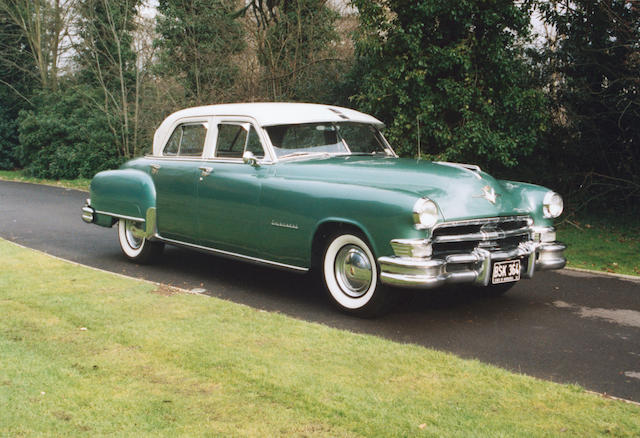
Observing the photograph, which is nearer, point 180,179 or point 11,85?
point 180,179

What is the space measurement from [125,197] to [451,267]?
4577mm

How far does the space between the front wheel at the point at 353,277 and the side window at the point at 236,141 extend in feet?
4.82

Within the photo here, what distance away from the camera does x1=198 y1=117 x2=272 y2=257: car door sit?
22.9 feet

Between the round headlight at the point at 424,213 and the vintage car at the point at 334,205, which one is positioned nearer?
the round headlight at the point at 424,213

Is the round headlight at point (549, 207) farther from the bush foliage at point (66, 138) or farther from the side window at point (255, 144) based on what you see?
the bush foliage at point (66, 138)

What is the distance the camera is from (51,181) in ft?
81.9

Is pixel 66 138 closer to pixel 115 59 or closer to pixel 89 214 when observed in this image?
pixel 115 59

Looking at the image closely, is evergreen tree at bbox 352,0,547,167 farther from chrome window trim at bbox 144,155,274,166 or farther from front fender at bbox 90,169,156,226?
front fender at bbox 90,169,156,226

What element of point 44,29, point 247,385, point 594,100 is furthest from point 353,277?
point 44,29

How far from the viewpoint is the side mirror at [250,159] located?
7.04 metres

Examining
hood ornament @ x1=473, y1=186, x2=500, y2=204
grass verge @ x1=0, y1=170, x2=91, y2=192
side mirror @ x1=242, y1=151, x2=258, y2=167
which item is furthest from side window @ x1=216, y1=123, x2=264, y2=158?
grass verge @ x1=0, y1=170, x2=91, y2=192

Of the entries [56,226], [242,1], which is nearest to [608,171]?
[56,226]

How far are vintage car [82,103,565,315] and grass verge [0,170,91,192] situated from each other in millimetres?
13966

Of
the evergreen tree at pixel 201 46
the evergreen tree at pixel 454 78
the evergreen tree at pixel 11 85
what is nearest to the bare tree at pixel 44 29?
the evergreen tree at pixel 11 85
